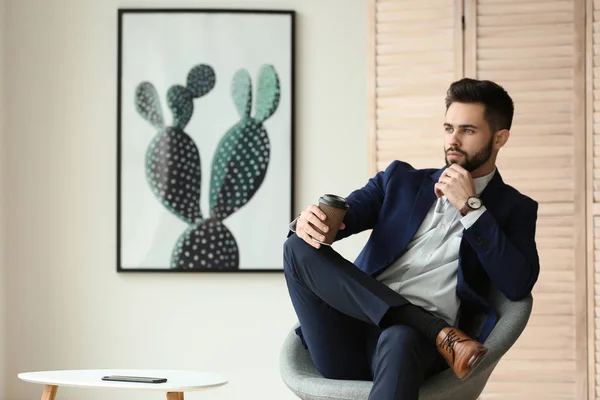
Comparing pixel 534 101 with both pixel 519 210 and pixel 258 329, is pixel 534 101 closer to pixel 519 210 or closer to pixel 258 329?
pixel 519 210

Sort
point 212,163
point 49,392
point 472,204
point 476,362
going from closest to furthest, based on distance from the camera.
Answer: point 476,362
point 472,204
point 49,392
point 212,163

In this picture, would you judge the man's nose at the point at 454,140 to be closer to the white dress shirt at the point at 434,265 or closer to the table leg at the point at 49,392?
the white dress shirt at the point at 434,265

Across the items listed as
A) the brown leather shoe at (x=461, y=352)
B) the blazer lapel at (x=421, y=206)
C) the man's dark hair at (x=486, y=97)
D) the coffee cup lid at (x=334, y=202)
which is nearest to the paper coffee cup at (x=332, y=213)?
the coffee cup lid at (x=334, y=202)

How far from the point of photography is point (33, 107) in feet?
12.3

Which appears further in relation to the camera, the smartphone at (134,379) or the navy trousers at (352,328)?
the smartphone at (134,379)

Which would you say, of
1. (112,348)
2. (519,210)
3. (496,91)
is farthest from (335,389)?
(112,348)

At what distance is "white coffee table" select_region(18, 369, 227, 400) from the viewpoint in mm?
2393

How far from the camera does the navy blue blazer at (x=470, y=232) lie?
2.12m

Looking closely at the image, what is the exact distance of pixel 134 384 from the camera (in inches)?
95.0

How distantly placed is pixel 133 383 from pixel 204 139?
1.53 meters

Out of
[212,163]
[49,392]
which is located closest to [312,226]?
[49,392]

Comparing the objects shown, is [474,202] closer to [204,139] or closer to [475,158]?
[475,158]

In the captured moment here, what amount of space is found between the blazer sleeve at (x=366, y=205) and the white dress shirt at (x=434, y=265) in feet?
0.48

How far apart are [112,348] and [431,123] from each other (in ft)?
5.95
